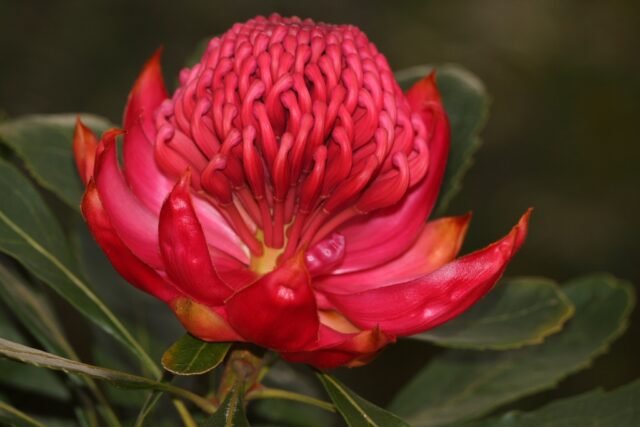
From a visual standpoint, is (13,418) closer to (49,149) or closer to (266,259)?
(266,259)

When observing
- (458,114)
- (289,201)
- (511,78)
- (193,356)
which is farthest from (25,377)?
(511,78)

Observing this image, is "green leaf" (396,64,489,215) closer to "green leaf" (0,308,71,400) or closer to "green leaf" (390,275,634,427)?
"green leaf" (390,275,634,427)

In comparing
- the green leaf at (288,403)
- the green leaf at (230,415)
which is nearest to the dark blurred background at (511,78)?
the green leaf at (288,403)

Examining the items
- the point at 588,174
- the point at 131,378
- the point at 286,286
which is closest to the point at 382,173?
the point at 286,286

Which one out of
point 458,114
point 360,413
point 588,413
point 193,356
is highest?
point 458,114

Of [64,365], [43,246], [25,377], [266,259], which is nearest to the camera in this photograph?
[64,365]

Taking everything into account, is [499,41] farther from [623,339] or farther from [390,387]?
[390,387]
